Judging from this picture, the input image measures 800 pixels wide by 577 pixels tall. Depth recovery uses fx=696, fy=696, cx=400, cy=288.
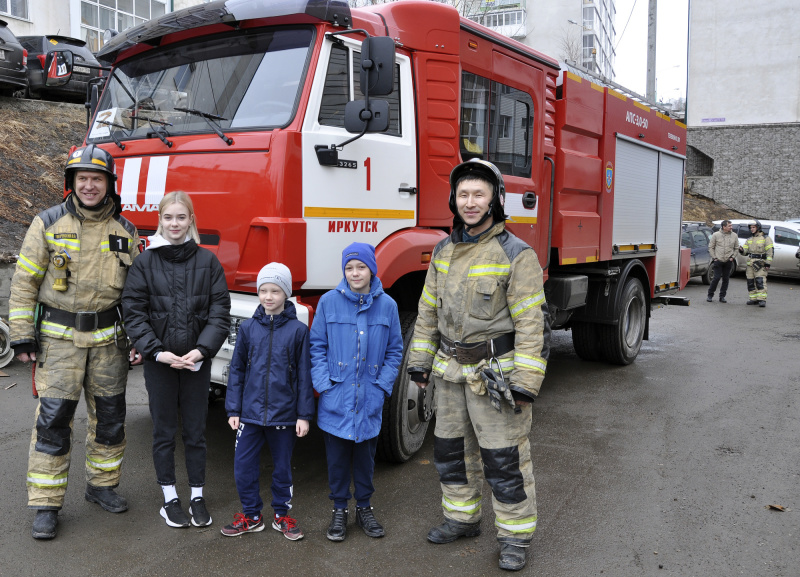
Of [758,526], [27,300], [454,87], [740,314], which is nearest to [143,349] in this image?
[27,300]

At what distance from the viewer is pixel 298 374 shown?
344 centimetres

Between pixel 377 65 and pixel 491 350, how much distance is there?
1670 mm

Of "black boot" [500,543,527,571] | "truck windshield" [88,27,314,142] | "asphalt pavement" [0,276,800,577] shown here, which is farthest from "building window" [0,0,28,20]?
"black boot" [500,543,527,571]

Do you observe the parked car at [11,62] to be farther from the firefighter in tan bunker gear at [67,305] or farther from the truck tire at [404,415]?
the truck tire at [404,415]

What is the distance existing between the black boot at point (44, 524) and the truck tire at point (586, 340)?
542 centimetres

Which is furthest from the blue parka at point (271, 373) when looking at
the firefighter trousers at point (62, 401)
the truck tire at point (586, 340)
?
the truck tire at point (586, 340)

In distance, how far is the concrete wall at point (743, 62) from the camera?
1112 inches

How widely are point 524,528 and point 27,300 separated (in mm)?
2624

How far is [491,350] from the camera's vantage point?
128 inches

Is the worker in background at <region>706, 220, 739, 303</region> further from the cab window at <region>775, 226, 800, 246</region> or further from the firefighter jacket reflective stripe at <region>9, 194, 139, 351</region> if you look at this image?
the firefighter jacket reflective stripe at <region>9, 194, 139, 351</region>

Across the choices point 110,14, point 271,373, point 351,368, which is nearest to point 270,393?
point 271,373

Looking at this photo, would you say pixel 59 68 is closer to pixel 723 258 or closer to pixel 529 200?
pixel 529 200

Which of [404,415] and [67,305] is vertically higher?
[67,305]

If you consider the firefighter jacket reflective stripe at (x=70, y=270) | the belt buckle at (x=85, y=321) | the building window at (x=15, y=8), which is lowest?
the belt buckle at (x=85, y=321)
